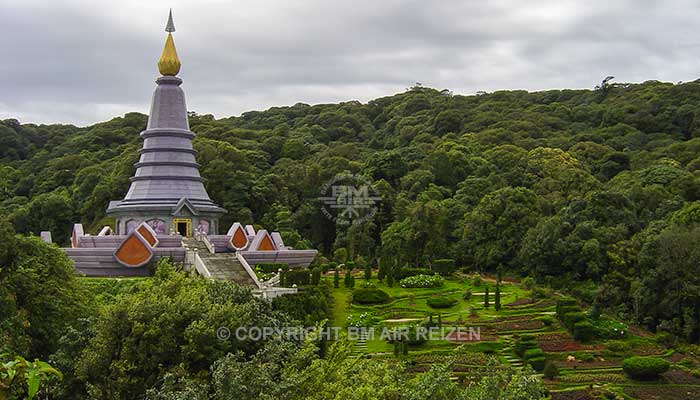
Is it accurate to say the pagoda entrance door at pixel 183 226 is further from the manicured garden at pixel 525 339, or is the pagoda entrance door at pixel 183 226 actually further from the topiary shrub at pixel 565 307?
the topiary shrub at pixel 565 307

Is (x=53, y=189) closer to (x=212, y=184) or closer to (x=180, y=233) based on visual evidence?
(x=212, y=184)

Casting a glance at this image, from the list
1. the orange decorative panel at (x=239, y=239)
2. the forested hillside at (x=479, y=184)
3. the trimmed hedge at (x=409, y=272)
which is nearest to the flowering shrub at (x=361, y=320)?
the trimmed hedge at (x=409, y=272)

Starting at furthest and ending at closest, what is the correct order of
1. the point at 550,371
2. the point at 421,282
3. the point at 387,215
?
1. the point at 387,215
2. the point at 421,282
3. the point at 550,371

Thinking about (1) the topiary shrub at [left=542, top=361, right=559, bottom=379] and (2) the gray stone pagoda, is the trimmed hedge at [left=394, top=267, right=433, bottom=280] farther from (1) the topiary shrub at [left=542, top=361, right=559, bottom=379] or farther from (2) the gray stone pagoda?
(1) the topiary shrub at [left=542, top=361, right=559, bottom=379]

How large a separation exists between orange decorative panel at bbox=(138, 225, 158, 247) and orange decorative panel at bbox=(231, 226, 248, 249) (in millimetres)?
4408

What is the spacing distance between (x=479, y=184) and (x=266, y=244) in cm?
1799

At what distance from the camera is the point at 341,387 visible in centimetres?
1277

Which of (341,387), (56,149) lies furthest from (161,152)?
(56,149)

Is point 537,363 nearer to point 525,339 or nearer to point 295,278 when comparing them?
point 525,339

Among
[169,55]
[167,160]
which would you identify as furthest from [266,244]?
[169,55]

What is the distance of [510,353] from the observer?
968 inches

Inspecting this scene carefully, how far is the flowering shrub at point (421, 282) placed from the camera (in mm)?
35156

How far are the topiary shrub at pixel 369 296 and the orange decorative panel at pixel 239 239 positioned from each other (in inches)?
308

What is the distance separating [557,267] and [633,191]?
8927 mm
